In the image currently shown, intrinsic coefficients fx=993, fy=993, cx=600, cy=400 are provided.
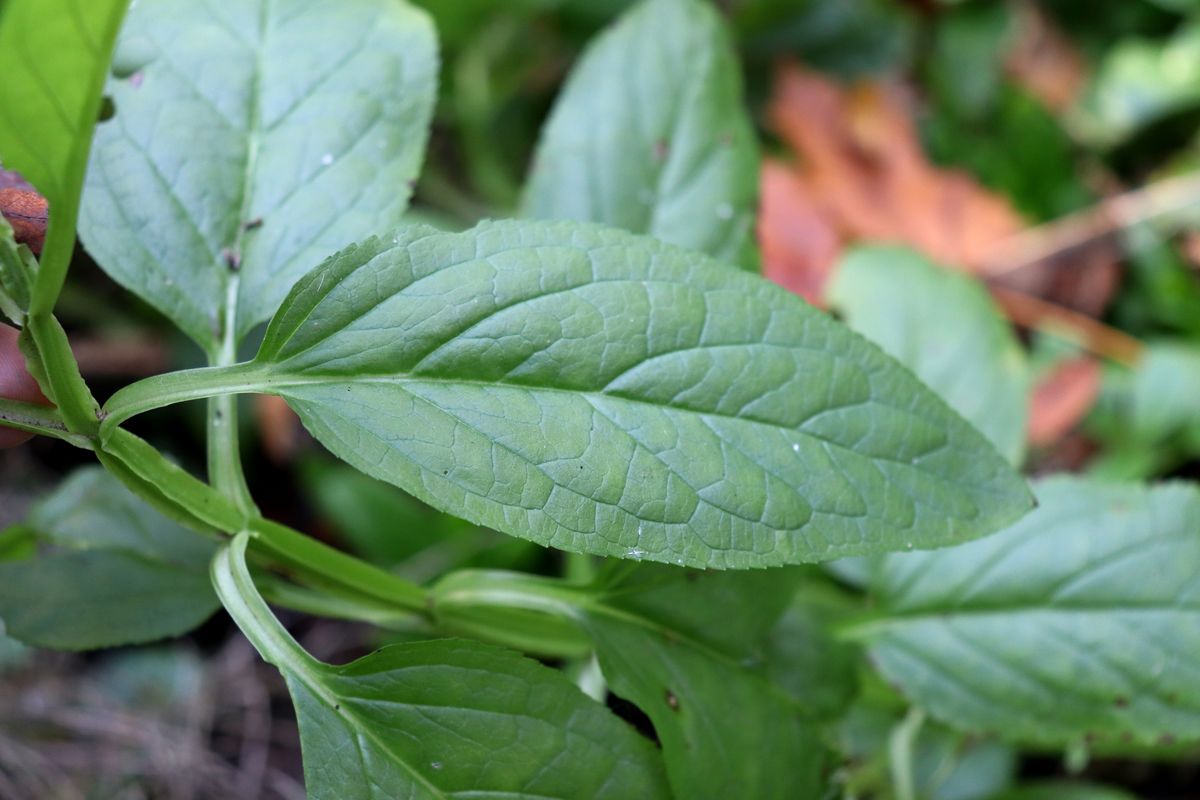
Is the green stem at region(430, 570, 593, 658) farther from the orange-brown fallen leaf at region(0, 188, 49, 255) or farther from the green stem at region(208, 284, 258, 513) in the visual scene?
the orange-brown fallen leaf at region(0, 188, 49, 255)

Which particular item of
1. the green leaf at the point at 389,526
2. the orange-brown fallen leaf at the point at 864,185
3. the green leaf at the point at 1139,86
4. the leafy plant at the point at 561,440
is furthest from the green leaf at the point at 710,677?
the green leaf at the point at 1139,86

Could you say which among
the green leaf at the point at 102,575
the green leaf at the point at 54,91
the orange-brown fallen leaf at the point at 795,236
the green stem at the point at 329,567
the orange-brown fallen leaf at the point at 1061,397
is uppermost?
the orange-brown fallen leaf at the point at 795,236

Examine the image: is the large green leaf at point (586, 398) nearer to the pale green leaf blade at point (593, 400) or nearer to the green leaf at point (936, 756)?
the pale green leaf blade at point (593, 400)

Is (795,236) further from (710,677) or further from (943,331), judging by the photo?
(710,677)

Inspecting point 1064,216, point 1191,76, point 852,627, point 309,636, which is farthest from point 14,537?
point 1191,76

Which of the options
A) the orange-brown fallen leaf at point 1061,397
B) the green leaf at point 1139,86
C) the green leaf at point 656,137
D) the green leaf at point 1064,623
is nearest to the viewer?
the green leaf at point 1064,623
